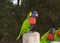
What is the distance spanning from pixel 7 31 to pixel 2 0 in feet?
2.05

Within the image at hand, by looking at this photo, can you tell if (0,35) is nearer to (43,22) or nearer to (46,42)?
(43,22)

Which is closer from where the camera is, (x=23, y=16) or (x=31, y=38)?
(x=31, y=38)

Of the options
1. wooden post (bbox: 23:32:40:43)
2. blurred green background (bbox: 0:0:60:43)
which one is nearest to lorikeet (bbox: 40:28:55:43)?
wooden post (bbox: 23:32:40:43)

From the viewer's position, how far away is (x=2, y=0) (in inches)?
158

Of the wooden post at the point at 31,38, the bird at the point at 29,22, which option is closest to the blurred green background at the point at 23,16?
the bird at the point at 29,22

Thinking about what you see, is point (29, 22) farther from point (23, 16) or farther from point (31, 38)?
point (23, 16)

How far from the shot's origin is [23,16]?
4.05 m

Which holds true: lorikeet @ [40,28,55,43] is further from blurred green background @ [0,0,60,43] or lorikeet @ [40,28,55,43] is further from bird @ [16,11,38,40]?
blurred green background @ [0,0,60,43]

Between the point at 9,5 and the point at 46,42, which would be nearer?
the point at 46,42

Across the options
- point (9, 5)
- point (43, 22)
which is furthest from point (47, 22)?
point (9, 5)

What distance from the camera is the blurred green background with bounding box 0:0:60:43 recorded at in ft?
12.7

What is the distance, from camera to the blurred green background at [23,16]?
153 inches

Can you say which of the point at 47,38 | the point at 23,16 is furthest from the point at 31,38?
the point at 23,16

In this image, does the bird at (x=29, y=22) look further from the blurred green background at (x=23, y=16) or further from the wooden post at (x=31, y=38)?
the blurred green background at (x=23, y=16)
